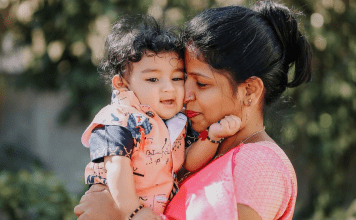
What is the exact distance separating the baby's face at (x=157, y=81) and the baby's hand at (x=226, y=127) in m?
0.22

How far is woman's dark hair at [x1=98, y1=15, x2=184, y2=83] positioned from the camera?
5.94 feet

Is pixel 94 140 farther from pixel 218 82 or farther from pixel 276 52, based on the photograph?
pixel 276 52

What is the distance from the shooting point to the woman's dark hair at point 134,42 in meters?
1.81

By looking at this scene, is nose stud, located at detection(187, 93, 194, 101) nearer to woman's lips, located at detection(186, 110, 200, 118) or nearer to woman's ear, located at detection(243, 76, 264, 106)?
woman's lips, located at detection(186, 110, 200, 118)

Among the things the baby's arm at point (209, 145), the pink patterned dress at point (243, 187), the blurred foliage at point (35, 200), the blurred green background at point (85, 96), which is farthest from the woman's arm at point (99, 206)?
the blurred foliage at point (35, 200)

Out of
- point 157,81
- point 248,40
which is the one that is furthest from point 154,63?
point 248,40

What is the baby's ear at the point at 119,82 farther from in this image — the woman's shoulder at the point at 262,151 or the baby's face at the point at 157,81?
the woman's shoulder at the point at 262,151

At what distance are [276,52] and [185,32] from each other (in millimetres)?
432

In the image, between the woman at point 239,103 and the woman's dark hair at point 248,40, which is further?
the woman's dark hair at point 248,40

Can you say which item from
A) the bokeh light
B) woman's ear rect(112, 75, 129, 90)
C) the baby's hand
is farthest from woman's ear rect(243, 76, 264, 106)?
the bokeh light

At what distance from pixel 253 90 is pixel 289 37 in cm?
32

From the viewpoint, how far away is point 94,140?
170 cm

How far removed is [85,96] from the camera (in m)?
5.26

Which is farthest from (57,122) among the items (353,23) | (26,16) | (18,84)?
(353,23)
